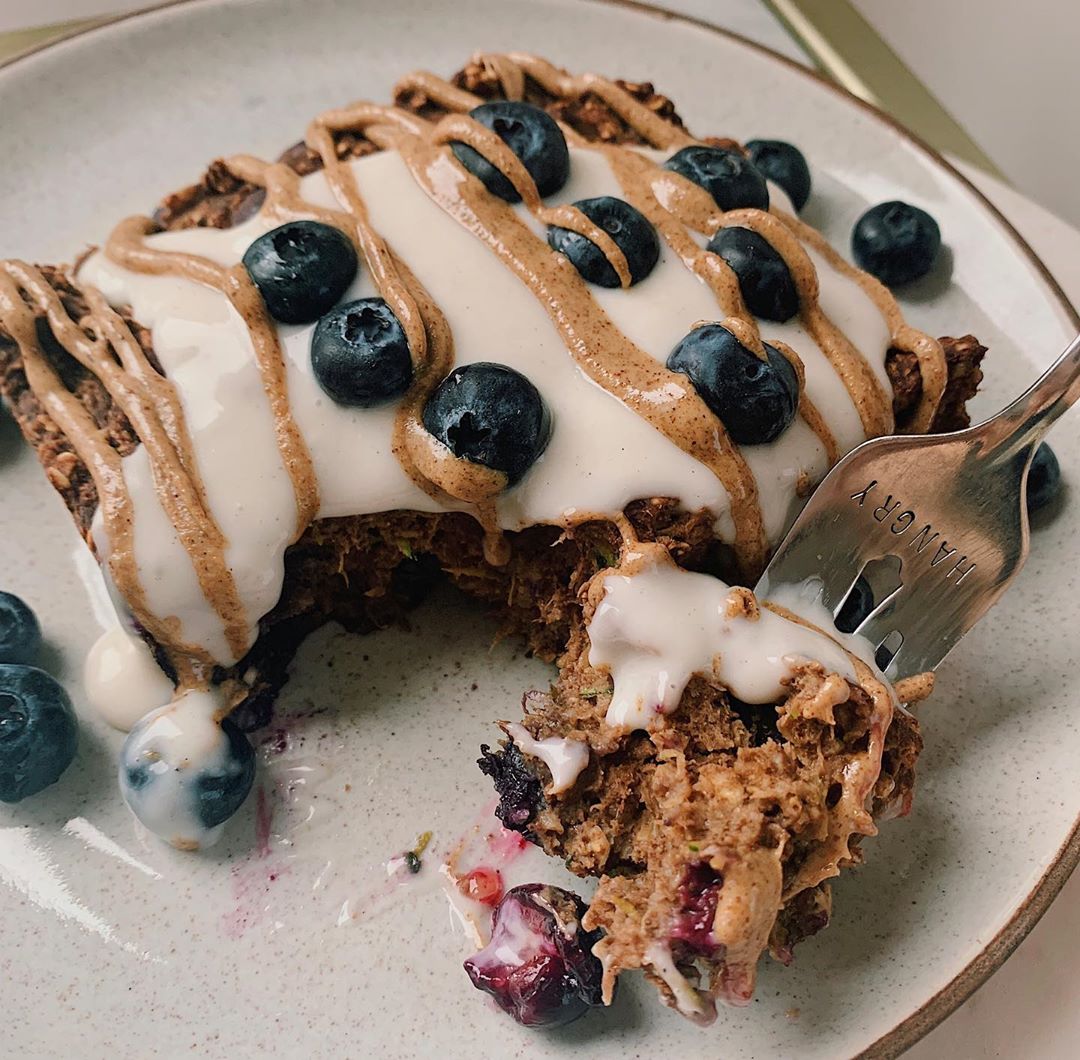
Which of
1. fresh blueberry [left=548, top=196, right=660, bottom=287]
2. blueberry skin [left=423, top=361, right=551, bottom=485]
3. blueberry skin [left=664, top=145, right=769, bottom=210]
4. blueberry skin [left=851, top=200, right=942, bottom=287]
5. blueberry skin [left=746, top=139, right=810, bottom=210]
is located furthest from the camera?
blueberry skin [left=746, top=139, right=810, bottom=210]

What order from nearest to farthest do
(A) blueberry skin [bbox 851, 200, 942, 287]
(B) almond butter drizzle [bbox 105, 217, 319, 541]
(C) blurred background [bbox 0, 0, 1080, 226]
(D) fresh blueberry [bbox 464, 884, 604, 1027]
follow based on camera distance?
(D) fresh blueberry [bbox 464, 884, 604, 1027]
(B) almond butter drizzle [bbox 105, 217, 319, 541]
(A) blueberry skin [bbox 851, 200, 942, 287]
(C) blurred background [bbox 0, 0, 1080, 226]

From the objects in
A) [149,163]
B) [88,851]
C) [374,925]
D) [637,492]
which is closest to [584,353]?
[637,492]

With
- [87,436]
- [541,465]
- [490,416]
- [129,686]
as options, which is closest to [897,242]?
[541,465]

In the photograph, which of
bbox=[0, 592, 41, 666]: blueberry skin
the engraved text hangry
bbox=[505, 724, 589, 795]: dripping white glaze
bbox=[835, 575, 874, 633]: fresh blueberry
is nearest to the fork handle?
the engraved text hangry

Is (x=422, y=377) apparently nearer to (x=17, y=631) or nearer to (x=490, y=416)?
(x=490, y=416)

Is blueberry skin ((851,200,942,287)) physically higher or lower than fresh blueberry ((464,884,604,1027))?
higher

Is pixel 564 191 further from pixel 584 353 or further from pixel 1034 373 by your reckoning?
pixel 1034 373

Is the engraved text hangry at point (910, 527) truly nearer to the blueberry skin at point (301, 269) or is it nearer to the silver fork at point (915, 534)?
the silver fork at point (915, 534)

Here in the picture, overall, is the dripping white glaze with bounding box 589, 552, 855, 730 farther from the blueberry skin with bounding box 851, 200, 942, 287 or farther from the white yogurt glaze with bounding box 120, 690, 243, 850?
the blueberry skin with bounding box 851, 200, 942, 287
